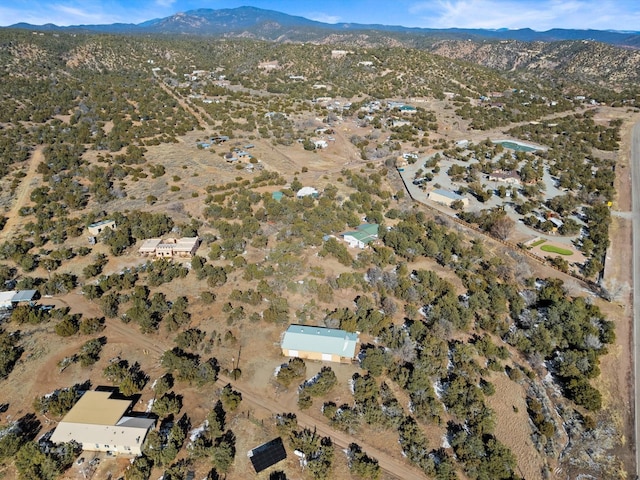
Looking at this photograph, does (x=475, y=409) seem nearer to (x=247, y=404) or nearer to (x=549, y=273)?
(x=247, y=404)

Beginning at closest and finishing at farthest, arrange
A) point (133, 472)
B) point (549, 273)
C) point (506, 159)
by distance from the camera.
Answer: point (133, 472), point (549, 273), point (506, 159)

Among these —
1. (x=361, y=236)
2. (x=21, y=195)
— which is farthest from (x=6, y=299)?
(x=361, y=236)

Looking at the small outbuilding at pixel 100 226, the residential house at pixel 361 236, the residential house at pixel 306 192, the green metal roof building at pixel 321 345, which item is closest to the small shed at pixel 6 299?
the small outbuilding at pixel 100 226

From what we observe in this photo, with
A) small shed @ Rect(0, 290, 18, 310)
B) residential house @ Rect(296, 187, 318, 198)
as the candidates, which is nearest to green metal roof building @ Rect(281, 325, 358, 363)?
small shed @ Rect(0, 290, 18, 310)

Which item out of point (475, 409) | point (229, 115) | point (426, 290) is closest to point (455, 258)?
point (426, 290)

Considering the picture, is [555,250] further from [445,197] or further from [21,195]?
[21,195]

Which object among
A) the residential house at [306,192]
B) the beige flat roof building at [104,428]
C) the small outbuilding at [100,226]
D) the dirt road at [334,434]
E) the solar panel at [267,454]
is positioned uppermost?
the residential house at [306,192]

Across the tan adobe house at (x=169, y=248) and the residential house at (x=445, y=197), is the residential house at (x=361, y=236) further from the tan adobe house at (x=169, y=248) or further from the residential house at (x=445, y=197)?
the tan adobe house at (x=169, y=248)
